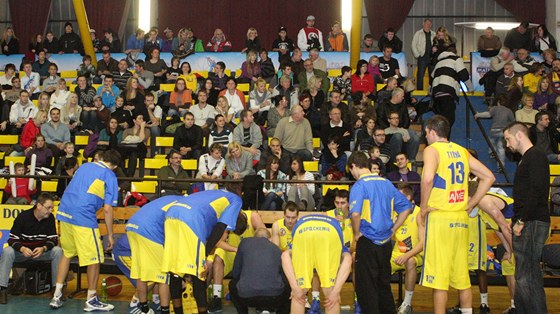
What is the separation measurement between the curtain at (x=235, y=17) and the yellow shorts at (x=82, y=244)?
50.9 ft

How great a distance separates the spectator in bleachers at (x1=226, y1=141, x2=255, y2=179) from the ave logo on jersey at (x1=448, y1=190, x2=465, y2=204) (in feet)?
18.6

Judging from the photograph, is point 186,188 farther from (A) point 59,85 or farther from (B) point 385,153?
(A) point 59,85

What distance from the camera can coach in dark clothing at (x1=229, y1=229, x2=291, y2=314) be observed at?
854 cm

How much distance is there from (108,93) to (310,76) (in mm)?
3916

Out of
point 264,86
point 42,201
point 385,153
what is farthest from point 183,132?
point 42,201

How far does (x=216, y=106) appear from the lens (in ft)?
54.5

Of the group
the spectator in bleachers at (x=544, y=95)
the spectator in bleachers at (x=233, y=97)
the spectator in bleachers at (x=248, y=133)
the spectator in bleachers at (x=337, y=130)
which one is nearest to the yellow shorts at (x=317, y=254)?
the spectator in bleachers at (x=337, y=130)

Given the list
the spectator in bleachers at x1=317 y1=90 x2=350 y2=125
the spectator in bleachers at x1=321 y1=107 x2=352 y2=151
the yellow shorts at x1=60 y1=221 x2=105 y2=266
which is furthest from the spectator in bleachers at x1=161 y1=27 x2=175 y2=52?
the yellow shorts at x1=60 y1=221 x2=105 y2=266

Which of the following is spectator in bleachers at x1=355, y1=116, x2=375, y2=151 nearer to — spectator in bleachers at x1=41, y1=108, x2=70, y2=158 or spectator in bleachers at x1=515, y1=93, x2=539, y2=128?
spectator in bleachers at x1=515, y1=93, x2=539, y2=128

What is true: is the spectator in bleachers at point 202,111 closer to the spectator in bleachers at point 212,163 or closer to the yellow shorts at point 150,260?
the spectator in bleachers at point 212,163

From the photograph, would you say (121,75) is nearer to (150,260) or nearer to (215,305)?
(215,305)

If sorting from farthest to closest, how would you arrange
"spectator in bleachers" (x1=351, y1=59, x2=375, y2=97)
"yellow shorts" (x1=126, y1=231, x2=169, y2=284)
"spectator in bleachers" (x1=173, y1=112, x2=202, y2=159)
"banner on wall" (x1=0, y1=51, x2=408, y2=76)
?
"banner on wall" (x1=0, y1=51, x2=408, y2=76), "spectator in bleachers" (x1=351, y1=59, x2=375, y2=97), "spectator in bleachers" (x1=173, y1=112, x2=202, y2=159), "yellow shorts" (x1=126, y1=231, x2=169, y2=284)

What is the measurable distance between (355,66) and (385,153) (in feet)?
17.1

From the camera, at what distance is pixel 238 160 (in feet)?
45.6
